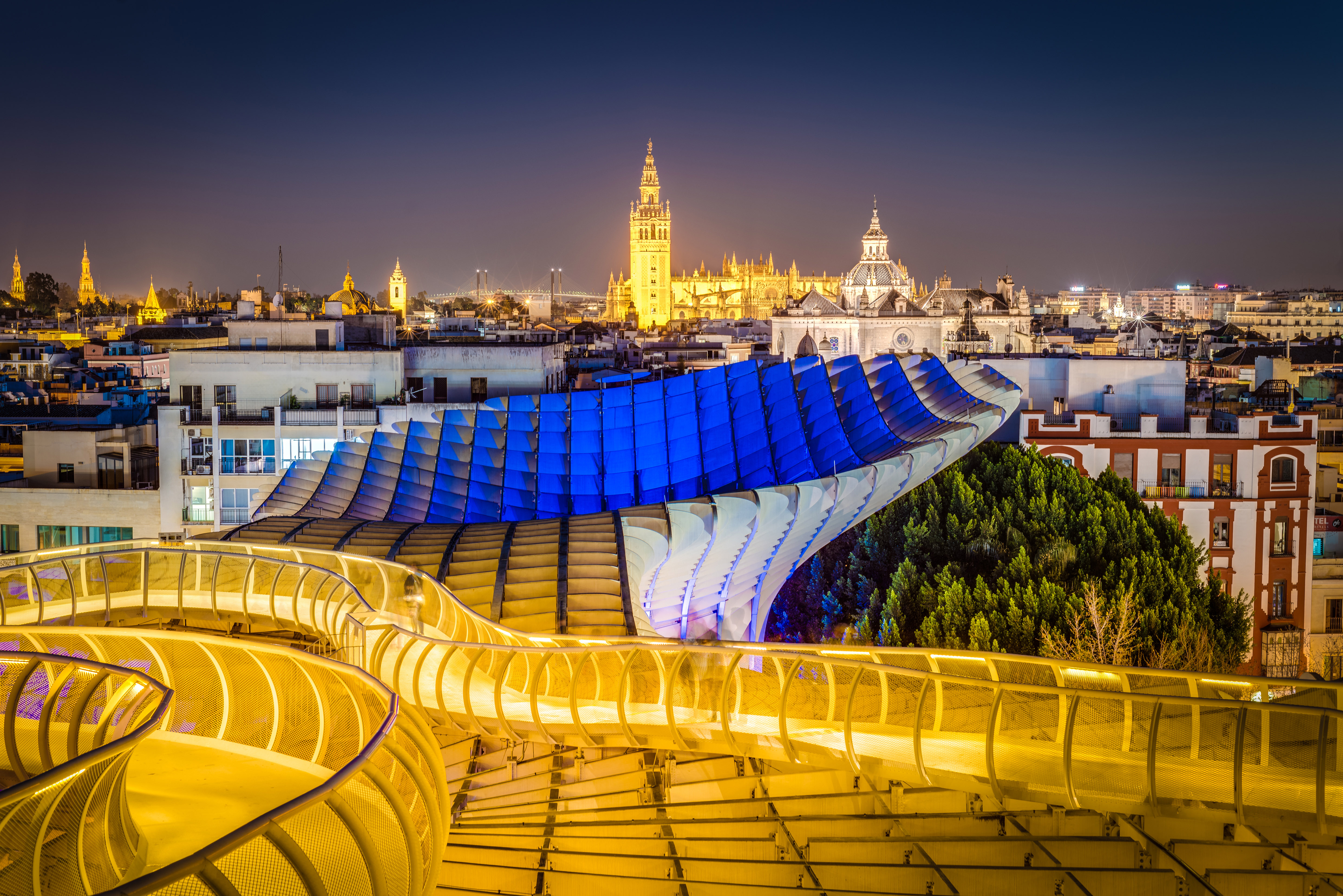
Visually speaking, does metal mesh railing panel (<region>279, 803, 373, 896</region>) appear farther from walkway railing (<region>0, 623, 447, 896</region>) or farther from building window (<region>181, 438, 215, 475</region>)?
building window (<region>181, 438, 215, 475</region>)

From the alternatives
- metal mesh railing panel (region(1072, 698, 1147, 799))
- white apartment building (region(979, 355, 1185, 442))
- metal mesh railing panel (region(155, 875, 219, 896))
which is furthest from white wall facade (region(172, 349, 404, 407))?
metal mesh railing panel (region(155, 875, 219, 896))

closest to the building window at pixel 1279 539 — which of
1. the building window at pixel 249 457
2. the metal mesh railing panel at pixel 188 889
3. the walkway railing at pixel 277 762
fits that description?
the building window at pixel 249 457

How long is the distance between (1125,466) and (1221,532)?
3.18 meters

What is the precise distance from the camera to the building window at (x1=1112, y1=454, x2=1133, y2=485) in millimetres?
32969

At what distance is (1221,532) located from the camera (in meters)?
32.5

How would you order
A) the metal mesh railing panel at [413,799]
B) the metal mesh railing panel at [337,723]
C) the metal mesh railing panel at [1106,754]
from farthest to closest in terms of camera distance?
the metal mesh railing panel at [1106,754]
the metal mesh railing panel at [337,723]
the metal mesh railing panel at [413,799]

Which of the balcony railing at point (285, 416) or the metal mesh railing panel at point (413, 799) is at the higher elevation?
the balcony railing at point (285, 416)

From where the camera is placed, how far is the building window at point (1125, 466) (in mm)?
32969

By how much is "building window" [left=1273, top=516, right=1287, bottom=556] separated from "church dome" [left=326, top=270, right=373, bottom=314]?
3472 centimetres

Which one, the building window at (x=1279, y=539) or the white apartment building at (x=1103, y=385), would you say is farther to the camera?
the white apartment building at (x=1103, y=385)

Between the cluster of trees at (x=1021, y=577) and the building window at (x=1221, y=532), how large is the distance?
1375 mm

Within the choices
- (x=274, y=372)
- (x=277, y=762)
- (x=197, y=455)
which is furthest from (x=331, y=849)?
(x=274, y=372)

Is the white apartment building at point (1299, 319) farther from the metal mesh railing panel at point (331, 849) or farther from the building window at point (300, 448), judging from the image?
the metal mesh railing panel at point (331, 849)

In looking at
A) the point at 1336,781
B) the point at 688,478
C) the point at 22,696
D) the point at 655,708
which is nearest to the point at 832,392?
the point at 688,478
